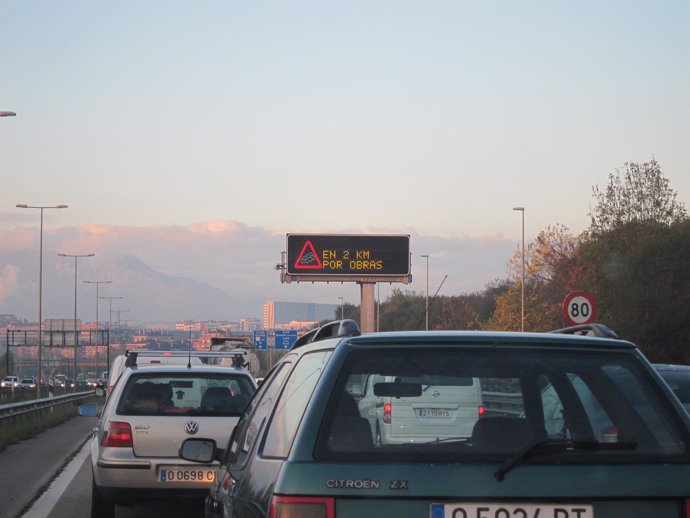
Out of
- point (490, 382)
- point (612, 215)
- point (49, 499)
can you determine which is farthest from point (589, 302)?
point (612, 215)

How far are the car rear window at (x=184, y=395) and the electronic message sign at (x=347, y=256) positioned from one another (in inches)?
1368

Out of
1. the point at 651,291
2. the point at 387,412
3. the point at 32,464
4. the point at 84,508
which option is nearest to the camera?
the point at 387,412

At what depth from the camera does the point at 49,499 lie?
43.3 ft

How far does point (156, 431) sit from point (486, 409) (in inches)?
264

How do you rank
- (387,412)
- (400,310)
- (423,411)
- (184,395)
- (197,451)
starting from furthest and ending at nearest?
(400,310) → (184,395) → (197,451) → (423,411) → (387,412)

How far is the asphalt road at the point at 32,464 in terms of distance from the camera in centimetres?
1306

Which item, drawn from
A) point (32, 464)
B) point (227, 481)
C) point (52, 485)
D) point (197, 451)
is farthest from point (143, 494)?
point (32, 464)

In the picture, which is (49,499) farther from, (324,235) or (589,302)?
(324,235)

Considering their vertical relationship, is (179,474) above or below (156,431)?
below

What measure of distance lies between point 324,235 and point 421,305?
222ft

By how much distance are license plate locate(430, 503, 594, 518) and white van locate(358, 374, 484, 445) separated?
494 millimetres

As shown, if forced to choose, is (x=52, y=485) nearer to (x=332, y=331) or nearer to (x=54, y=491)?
(x=54, y=491)

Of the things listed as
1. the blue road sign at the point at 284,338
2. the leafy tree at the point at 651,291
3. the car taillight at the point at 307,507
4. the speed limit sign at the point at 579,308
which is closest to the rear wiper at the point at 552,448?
the car taillight at the point at 307,507

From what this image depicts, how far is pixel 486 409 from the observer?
4.30m
